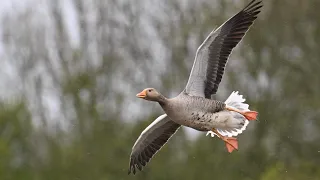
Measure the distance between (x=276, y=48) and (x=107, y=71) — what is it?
4.64 m

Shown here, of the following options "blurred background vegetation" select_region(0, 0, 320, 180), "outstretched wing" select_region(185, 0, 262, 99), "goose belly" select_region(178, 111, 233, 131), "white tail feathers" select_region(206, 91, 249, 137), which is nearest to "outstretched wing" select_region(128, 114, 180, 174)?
"white tail feathers" select_region(206, 91, 249, 137)

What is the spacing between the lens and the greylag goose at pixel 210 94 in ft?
38.3

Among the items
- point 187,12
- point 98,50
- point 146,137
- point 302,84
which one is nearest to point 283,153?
point 302,84

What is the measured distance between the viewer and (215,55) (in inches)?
473

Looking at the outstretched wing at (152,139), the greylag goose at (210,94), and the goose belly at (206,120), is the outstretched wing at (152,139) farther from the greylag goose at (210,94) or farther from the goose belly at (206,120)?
the goose belly at (206,120)

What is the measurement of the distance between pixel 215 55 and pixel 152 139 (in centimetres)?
170

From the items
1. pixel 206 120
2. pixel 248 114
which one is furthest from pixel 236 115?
pixel 206 120

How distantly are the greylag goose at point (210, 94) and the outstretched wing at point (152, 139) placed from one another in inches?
14.1

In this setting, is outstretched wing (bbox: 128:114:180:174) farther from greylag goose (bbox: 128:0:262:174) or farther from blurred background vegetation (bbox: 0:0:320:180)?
blurred background vegetation (bbox: 0:0:320:180)

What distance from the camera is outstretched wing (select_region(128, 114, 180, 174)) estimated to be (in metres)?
12.9

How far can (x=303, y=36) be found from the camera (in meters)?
Answer: 21.5

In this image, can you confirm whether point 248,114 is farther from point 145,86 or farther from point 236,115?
point 145,86

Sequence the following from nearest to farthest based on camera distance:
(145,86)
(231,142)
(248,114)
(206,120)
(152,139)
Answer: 1. (206,120)
2. (248,114)
3. (231,142)
4. (152,139)
5. (145,86)

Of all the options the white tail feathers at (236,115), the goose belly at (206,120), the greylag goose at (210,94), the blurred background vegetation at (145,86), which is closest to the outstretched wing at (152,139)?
the greylag goose at (210,94)
